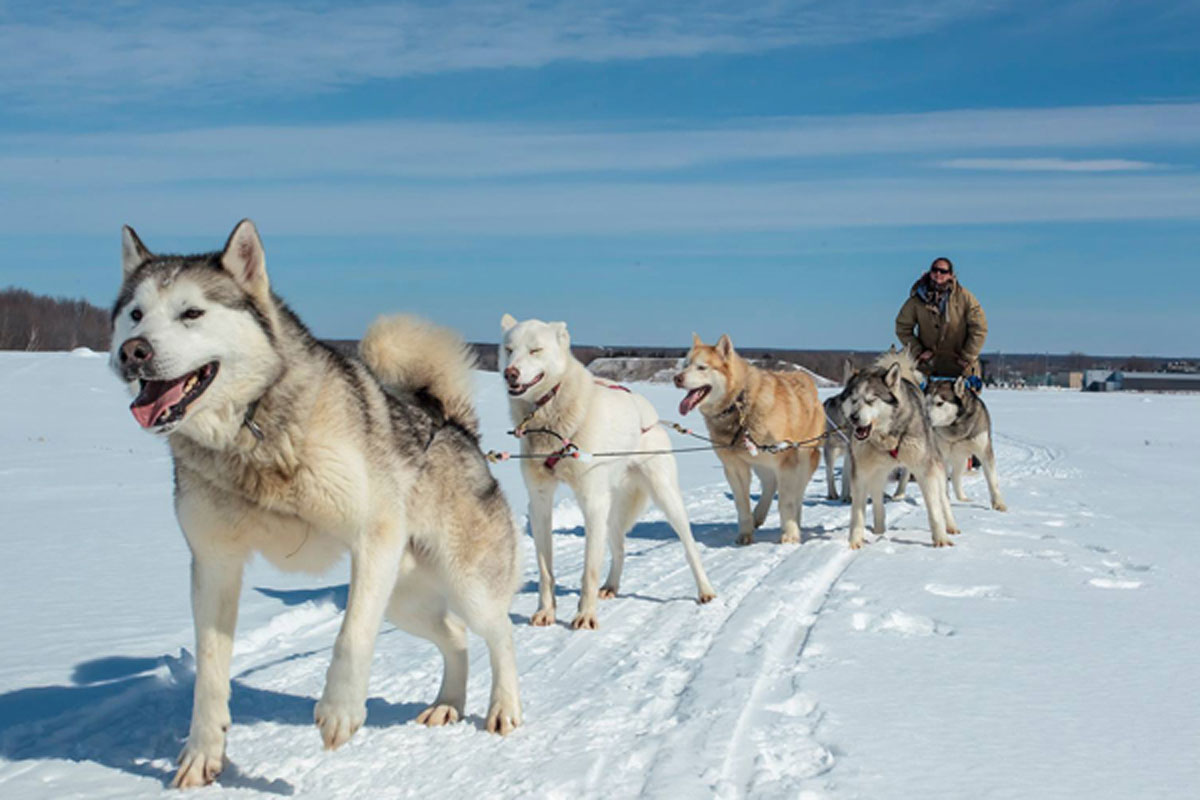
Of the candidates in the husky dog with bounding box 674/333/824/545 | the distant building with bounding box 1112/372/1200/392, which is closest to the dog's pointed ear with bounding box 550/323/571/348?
the husky dog with bounding box 674/333/824/545

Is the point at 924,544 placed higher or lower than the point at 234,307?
lower

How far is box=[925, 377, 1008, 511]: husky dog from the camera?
9.86 meters

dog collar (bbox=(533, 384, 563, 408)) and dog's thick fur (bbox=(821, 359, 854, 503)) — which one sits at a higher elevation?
A: dog collar (bbox=(533, 384, 563, 408))

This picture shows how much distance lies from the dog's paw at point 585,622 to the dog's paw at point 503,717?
157cm

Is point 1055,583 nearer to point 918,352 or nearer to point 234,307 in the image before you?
point 918,352

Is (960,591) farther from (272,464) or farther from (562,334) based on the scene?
(272,464)

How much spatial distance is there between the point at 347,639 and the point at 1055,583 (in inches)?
180

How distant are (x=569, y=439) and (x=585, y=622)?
1.00 m

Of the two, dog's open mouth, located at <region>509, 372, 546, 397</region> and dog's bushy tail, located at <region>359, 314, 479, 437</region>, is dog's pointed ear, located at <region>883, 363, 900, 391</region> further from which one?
dog's bushy tail, located at <region>359, 314, 479, 437</region>

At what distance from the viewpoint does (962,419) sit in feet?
32.4

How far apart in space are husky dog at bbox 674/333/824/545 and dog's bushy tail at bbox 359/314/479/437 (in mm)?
4593

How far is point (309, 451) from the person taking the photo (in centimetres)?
305

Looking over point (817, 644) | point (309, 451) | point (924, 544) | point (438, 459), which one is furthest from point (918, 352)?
point (309, 451)

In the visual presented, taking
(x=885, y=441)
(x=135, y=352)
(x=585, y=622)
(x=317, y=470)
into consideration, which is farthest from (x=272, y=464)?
(x=885, y=441)
